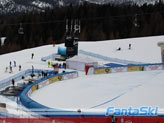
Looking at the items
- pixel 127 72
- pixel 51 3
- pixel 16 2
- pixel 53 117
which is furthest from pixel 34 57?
pixel 51 3

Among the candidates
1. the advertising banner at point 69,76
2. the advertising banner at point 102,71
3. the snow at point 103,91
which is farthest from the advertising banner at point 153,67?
the advertising banner at point 69,76

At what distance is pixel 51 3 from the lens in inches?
7825

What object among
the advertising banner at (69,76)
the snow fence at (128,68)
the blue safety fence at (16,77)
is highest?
the snow fence at (128,68)

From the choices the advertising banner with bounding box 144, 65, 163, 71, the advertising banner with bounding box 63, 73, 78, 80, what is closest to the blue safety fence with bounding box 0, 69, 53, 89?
the advertising banner with bounding box 63, 73, 78, 80

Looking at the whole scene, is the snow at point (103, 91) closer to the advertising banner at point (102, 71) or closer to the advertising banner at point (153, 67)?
the advertising banner at point (102, 71)

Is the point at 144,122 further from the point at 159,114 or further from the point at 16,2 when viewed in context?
the point at 16,2

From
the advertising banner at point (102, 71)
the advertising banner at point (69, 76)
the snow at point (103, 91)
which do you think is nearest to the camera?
the snow at point (103, 91)

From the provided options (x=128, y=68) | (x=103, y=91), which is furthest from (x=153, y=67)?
(x=103, y=91)

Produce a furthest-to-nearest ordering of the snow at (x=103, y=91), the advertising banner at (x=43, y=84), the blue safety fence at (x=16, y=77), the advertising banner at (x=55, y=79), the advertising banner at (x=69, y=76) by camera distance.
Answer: the advertising banner at (x=69, y=76), the blue safety fence at (x=16, y=77), the advertising banner at (x=55, y=79), the advertising banner at (x=43, y=84), the snow at (x=103, y=91)

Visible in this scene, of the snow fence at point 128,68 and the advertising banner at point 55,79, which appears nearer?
the advertising banner at point 55,79

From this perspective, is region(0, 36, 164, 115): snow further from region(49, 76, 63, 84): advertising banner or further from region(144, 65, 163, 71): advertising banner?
region(144, 65, 163, 71): advertising banner

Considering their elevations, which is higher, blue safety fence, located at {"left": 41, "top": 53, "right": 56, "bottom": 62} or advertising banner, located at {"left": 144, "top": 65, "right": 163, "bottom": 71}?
advertising banner, located at {"left": 144, "top": 65, "right": 163, "bottom": 71}

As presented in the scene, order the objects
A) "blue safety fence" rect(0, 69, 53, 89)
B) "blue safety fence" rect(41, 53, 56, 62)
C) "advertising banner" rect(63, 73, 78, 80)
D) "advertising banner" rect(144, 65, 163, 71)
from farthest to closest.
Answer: "blue safety fence" rect(41, 53, 56, 62), "advertising banner" rect(144, 65, 163, 71), "advertising banner" rect(63, 73, 78, 80), "blue safety fence" rect(0, 69, 53, 89)

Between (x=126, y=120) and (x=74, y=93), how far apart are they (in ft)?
19.2
